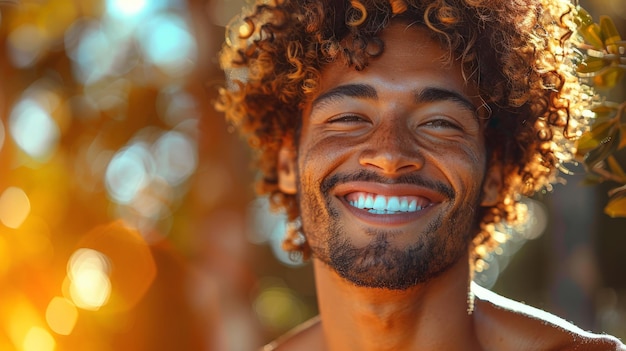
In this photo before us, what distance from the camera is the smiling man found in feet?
12.0

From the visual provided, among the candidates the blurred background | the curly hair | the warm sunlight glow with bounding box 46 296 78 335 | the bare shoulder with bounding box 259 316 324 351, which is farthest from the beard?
the warm sunlight glow with bounding box 46 296 78 335

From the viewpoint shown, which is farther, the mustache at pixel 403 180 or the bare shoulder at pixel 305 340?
the bare shoulder at pixel 305 340

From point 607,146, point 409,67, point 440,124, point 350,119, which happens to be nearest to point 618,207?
point 607,146

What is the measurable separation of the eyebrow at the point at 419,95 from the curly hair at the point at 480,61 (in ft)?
0.33

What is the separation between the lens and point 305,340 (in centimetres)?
438

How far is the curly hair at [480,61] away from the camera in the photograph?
382cm

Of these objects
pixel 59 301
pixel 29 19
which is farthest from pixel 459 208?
pixel 59 301

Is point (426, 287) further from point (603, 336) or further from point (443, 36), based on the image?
point (443, 36)

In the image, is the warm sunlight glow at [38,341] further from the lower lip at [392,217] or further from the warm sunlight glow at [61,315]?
the lower lip at [392,217]

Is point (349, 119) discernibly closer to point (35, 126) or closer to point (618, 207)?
point (618, 207)

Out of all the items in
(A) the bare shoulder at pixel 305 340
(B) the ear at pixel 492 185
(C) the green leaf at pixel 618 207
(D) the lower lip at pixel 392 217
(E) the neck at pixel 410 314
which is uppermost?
(D) the lower lip at pixel 392 217

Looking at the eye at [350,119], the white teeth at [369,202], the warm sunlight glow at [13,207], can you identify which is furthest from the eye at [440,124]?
the warm sunlight glow at [13,207]

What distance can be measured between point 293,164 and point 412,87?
2.90 ft

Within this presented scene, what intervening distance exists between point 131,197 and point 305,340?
24.3 feet
